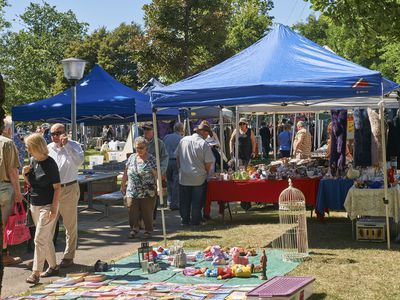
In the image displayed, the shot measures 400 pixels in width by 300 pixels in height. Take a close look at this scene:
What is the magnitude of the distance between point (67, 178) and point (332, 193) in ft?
14.8

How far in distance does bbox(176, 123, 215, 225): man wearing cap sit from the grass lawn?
419 millimetres

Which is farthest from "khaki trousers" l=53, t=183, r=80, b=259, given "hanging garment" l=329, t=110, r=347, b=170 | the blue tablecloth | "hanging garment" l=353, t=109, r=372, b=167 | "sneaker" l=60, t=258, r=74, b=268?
"hanging garment" l=353, t=109, r=372, b=167

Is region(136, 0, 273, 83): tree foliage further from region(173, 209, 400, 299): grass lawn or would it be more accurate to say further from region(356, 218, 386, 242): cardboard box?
region(356, 218, 386, 242): cardboard box

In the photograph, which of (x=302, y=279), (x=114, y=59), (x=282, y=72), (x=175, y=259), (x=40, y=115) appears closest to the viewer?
(x=302, y=279)

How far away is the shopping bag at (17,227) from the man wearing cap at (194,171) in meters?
3.12

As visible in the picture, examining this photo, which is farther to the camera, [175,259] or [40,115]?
[40,115]

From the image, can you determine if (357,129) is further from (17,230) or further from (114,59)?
(114,59)

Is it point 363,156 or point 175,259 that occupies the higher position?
point 363,156

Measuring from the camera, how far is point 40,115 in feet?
41.9

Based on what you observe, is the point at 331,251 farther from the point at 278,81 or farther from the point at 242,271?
the point at 278,81

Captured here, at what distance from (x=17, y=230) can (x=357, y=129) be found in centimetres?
683

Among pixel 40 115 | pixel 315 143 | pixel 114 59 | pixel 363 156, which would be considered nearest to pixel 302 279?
pixel 363 156

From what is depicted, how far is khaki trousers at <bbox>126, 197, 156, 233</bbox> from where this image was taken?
9.47m

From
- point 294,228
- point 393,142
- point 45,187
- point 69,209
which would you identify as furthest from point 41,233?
point 393,142
